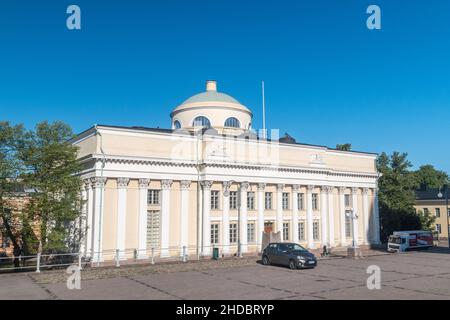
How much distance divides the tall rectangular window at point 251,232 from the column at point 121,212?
38.7ft

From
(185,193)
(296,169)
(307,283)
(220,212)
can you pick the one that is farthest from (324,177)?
(307,283)

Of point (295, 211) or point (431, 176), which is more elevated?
point (431, 176)

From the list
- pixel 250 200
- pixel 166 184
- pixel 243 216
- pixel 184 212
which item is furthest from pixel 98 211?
pixel 250 200

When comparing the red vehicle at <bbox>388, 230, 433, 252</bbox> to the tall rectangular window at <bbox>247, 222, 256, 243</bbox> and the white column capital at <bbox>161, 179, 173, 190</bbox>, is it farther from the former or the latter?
the white column capital at <bbox>161, 179, 173, 190</bbox>

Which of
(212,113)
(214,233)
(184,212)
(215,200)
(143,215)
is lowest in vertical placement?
(214,233)

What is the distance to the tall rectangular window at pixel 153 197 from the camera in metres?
34.3

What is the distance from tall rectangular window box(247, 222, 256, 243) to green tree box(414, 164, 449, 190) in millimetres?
65709

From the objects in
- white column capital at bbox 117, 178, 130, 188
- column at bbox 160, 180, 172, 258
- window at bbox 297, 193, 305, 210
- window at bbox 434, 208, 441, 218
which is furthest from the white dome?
window at bbox 434, 208, 441, 218

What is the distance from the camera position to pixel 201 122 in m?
46.4

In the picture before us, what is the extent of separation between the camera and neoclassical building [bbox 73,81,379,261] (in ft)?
106

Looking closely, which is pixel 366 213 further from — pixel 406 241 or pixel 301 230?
pixel 301 230

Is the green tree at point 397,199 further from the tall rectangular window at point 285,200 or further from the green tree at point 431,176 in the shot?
the green tree at point 431,176

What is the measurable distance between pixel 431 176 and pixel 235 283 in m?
87.7
